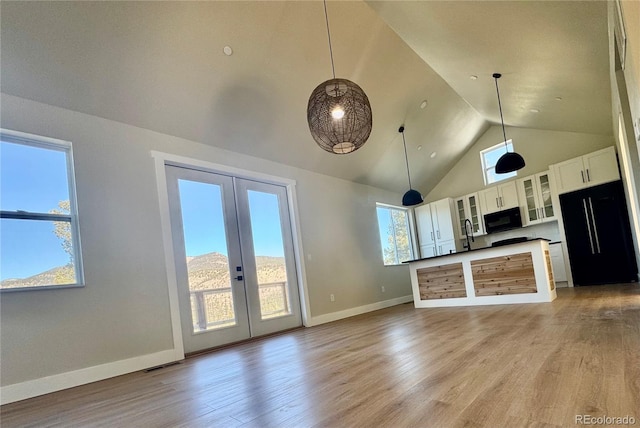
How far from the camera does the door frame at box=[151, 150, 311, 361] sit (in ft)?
13.2

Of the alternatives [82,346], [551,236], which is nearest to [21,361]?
[82,346]

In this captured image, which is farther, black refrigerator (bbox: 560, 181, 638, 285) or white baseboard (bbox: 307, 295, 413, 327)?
black refrigerator (bbox: 560, 181, 638, 285)

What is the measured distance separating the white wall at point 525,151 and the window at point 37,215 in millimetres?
7686

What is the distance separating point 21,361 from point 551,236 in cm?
846

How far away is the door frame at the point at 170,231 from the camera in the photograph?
13.2 ft

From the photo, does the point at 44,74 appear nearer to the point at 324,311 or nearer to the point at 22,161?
the point at 22,161

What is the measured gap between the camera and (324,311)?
5.92 metres

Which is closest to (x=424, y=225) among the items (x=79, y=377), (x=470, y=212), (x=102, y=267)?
(x=470, y=212)

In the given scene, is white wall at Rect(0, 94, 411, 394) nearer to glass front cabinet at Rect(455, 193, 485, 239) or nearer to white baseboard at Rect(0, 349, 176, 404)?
white baseboard at Rect(0, 349, 176, 404)

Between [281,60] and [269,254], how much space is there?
281 cm

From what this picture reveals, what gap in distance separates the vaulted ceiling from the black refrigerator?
1284 mm

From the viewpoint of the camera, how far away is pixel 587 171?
20.8 ft

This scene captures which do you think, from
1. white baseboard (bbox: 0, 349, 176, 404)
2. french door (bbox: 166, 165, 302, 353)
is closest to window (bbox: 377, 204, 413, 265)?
french door (bbox: 166, 165, 302, 353)

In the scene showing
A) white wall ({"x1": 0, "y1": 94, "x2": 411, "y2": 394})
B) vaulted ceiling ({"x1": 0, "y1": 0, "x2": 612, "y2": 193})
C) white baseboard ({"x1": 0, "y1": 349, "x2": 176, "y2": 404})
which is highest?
vaulted ceiling ({"x1": 0, "y1": 0, "x2": 612, "y2": 193})
